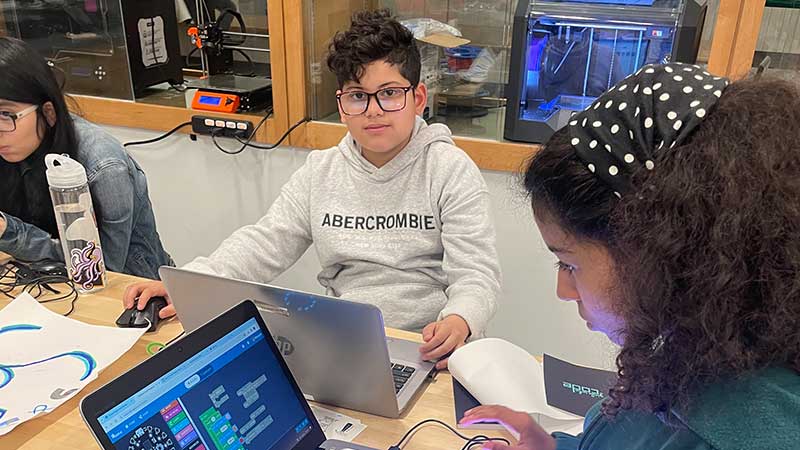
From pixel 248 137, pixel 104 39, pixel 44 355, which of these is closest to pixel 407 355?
pixel 44 355

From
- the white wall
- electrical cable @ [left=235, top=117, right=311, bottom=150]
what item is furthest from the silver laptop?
electrical cable @ [left=235, top=117, right=311, bottom=150]

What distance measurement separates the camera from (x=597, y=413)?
0.82 meters

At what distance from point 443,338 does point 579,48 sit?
115cm

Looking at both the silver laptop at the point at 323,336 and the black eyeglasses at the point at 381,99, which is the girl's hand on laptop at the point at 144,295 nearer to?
the silver laptop at the point at 323,336

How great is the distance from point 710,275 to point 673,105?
0.15 meters

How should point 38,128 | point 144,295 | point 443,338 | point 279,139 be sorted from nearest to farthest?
1. point 443,338
2. point 144,295
3. point 38,128
4. point 279,139

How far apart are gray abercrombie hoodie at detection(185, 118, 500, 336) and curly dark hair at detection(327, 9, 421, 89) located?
14 centimetres

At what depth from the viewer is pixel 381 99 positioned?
4.75 ft

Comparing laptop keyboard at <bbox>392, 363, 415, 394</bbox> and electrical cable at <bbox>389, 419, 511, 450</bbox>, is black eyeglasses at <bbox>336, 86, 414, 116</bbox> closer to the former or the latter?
laptop keyboard at <bbox>392, 363, 415, 394</bbox>

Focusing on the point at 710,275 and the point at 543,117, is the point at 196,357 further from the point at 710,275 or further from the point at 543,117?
the point at 543,117

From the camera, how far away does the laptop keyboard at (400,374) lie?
108 centimetres

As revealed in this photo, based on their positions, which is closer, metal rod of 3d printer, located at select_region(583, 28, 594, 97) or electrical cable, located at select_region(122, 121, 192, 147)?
metal rod of 3d printer, located at select_region(583, 28, 594, 97)

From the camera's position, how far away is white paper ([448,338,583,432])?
1005 millimetres

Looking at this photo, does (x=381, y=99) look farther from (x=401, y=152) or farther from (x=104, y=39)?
(x=104, y=39)
